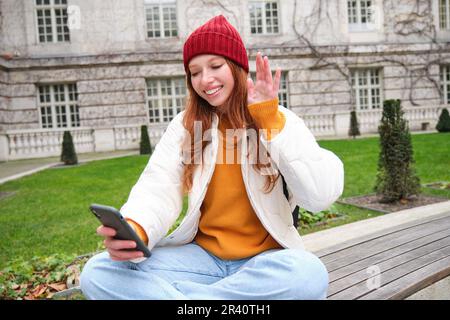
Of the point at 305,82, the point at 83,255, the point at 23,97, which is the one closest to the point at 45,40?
the point at 23,97

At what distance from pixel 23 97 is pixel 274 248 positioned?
55.8 ft

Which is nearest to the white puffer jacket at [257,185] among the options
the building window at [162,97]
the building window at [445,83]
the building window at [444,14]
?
the building window at [162,97]

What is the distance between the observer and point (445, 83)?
64.0 feet

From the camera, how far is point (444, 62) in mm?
18969

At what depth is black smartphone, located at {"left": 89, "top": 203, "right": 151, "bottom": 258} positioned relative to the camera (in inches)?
58.2

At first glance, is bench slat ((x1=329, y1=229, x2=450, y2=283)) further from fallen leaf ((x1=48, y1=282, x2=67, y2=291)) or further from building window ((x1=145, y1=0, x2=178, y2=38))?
building window ((x1=145, y1=0, x2=178, y2=38))

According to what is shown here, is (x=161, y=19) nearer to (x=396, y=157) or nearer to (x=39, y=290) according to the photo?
(x=396, y=157)

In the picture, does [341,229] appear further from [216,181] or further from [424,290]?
[216,181]

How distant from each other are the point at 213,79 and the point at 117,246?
92cm

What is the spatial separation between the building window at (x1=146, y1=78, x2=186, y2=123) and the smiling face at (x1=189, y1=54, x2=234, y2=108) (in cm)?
1566

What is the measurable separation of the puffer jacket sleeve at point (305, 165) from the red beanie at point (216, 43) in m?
0.47

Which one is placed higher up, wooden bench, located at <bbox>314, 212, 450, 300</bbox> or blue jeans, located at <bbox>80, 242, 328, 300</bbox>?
blue jeans, located at <bbox>80, 242, 328, 300</bbox>

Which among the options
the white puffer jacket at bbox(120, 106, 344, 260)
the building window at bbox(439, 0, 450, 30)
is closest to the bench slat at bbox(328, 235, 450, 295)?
the white puffer jacket at bbox(120, 106, 344, 260)

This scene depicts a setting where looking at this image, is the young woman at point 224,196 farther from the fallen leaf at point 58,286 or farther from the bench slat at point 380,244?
the fallen leaf at point 58,286
